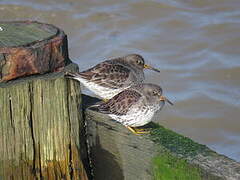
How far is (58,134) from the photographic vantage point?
13.7ft

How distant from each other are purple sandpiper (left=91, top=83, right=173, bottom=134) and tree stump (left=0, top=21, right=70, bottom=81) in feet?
2.61

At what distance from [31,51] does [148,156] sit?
1046 millimetres

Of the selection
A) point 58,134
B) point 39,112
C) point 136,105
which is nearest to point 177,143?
point 58,134

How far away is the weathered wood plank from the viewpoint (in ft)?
13.1

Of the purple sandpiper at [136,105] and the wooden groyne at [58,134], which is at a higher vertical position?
the wooden groyne at [58,134]

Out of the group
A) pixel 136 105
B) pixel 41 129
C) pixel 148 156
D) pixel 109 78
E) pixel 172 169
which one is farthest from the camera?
pixel 109 78

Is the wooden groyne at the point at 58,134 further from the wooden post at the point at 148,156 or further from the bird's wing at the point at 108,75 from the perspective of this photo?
the bird's wing at the point at 108,75

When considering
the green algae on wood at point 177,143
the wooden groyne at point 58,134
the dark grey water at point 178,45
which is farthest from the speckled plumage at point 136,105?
the dark grey water at point 178,45

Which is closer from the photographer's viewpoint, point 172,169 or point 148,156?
point 172,169

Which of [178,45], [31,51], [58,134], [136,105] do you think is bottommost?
[178,45]

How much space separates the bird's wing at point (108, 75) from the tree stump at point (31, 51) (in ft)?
6.25

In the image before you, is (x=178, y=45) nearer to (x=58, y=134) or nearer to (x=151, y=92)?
(x=151, y=92)

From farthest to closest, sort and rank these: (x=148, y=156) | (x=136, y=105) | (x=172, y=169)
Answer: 1. (x=136, y=105)
2. (x=148, y=156)
3. (x=172, y=169)

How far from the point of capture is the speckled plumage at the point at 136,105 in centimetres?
502
